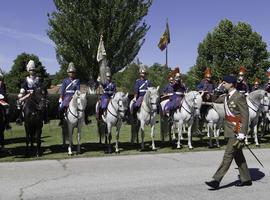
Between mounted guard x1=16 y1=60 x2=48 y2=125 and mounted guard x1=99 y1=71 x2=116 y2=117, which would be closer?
mounted guard x1=16 y1=60 x2=48 y2=125

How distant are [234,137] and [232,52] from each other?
4145 centimetres

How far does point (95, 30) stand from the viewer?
36.6 metres

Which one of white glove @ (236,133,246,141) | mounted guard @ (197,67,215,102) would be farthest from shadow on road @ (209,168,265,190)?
mounted guard @ (197,67,215,102)

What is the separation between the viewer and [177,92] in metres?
16.4

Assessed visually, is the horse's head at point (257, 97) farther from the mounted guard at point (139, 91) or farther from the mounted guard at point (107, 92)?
the mounted guard at point (107, 92)

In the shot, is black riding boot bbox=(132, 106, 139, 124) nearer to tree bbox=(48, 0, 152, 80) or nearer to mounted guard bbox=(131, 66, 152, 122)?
mounted guard bbox=(131, 66, 152, 122)

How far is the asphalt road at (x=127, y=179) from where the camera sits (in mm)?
8328

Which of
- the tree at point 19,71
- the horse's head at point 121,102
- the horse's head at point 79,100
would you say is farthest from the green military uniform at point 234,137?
the tree at point 19,71

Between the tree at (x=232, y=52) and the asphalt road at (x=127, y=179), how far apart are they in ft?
116

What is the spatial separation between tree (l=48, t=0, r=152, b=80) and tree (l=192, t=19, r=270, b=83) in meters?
13.1

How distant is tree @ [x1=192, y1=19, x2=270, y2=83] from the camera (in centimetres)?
4769

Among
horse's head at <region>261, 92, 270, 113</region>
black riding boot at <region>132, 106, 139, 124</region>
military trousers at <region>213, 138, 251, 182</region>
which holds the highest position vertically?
horse's head at <region>261, 92, 270, 113</region>

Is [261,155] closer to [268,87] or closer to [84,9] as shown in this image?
[268,87]

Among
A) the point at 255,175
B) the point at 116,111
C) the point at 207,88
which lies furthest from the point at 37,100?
the point at 255,175
